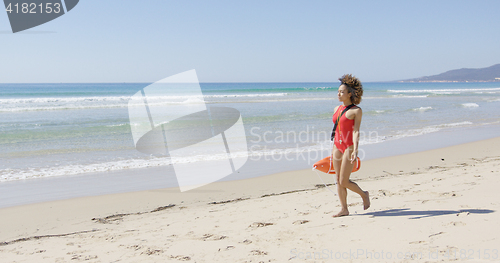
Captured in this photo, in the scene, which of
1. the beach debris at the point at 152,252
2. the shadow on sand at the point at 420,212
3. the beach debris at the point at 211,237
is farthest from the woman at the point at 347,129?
the beach debris at the point at 152,252

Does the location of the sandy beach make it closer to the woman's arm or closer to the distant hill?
the woman's arm

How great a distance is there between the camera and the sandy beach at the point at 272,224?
3141 millimetres

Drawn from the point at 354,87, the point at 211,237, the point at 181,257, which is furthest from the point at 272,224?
the point at 354,87

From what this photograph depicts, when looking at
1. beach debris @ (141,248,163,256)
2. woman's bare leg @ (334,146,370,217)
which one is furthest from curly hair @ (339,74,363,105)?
beach debris @ (141,248,163,256)

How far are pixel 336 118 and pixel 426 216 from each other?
1552mm

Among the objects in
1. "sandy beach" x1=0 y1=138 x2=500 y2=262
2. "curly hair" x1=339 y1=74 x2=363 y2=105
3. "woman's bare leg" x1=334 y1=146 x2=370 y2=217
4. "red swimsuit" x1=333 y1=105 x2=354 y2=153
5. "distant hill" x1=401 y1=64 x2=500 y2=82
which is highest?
"distant hill" x1=401 y1=64 x2=500 y2=82

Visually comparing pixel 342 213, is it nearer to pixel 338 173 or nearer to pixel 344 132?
pixel 338 173

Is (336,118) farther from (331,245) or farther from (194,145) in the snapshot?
(194,145)

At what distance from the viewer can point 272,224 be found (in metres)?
4.12

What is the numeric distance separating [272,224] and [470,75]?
214 m

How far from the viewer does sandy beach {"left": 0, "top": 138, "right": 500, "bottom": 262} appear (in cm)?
314

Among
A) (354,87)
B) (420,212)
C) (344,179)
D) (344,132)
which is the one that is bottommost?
(420,212)

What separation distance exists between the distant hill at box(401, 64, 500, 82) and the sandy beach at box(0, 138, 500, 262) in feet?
621

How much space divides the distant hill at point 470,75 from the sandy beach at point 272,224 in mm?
189398
